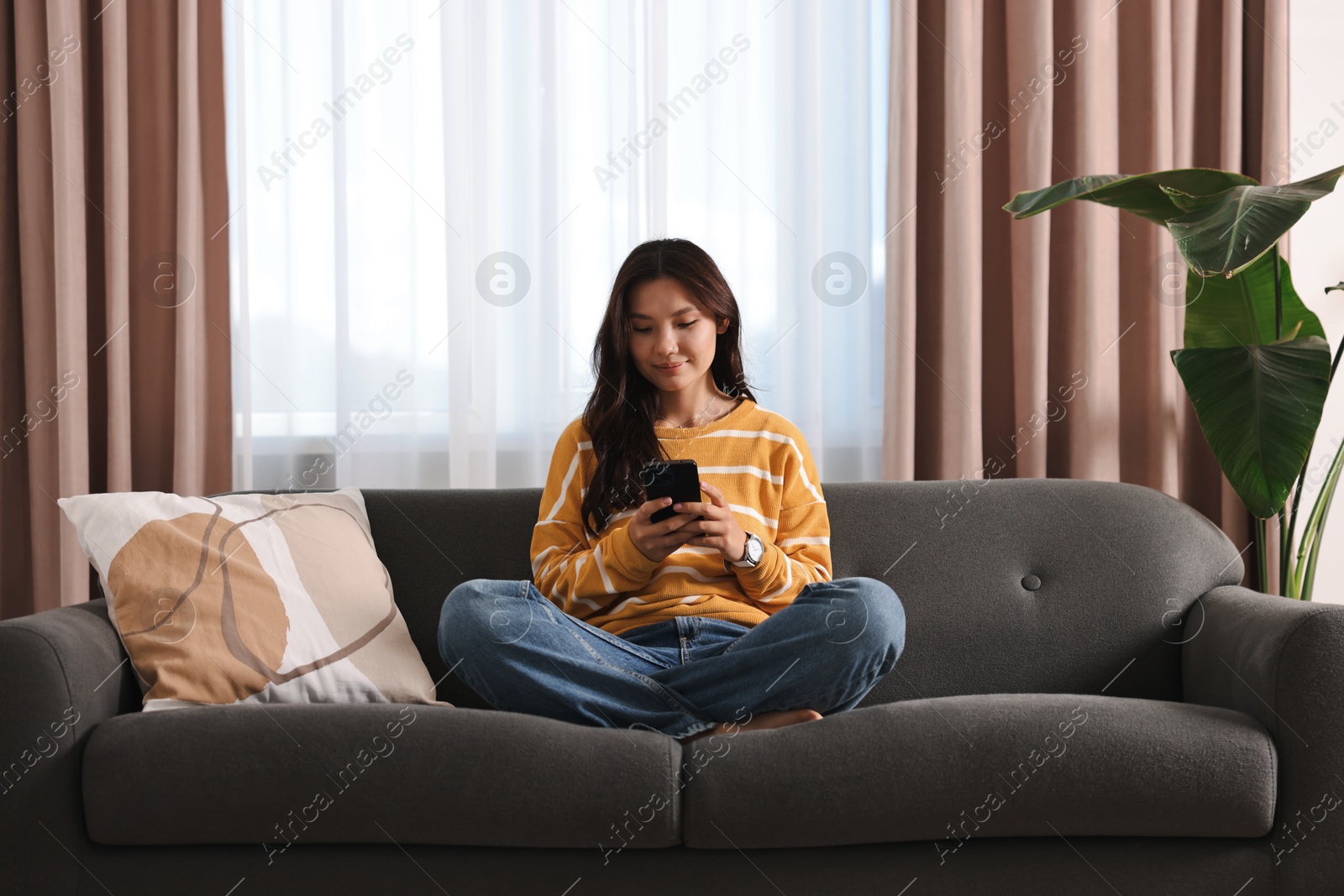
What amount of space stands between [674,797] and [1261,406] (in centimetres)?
120

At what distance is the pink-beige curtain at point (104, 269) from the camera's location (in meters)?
2.05

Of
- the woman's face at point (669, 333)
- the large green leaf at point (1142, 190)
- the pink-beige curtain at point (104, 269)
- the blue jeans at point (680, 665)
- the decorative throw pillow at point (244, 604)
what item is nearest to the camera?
the blue jeans at point (680, 665)

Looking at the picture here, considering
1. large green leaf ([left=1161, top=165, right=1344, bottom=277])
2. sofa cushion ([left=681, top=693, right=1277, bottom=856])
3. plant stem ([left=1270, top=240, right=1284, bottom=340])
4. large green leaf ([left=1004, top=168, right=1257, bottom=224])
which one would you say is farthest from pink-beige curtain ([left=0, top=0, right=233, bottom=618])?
plant stem ([left=1270, top=240, right=1284, bottom=340])

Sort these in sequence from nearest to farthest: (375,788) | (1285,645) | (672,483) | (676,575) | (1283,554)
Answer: (375,788), (1285,645), (672,483), (676,575), (1283,554)

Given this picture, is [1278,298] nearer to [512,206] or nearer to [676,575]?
[676,575]

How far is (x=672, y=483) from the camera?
135cm

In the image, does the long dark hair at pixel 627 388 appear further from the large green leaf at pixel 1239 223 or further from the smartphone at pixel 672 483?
the large green leaf at pixel 1239 223

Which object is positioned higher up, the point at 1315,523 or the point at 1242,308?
the point at 1242,308

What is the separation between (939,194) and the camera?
212 cm

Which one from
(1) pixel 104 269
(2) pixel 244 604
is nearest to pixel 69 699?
(2) pixel 244 604

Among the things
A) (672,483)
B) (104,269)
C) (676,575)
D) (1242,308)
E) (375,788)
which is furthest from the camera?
(104,269)

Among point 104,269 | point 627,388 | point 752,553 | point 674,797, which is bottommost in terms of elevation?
point 674,797

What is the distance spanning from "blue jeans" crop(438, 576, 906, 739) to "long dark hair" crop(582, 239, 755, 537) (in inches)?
10.1

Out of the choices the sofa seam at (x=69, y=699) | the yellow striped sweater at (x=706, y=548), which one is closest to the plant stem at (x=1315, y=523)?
the yellow striped sweater at (x=706, y=548)
